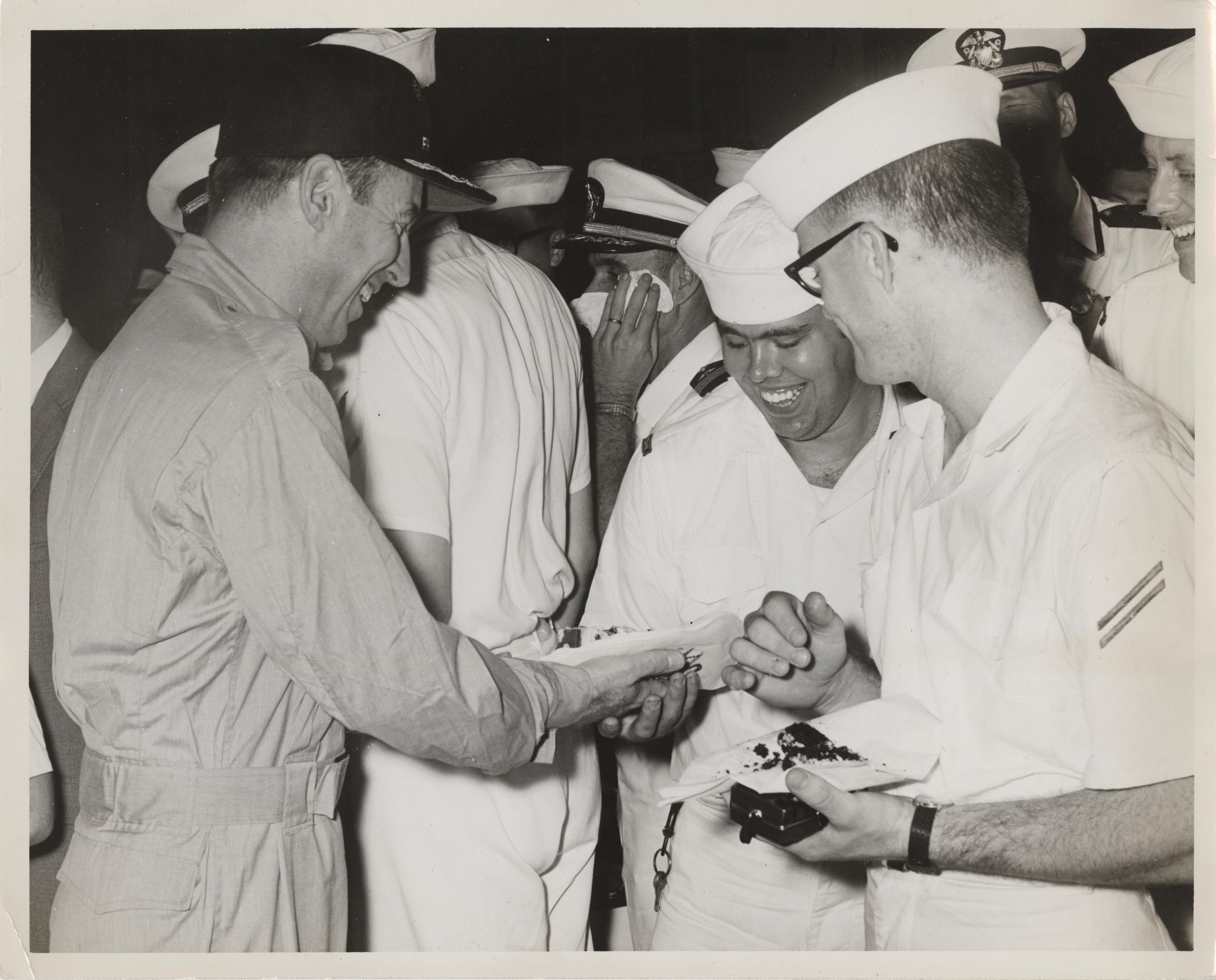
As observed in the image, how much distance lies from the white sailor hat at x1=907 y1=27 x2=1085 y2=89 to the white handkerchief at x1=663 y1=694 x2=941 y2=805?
3.85ft

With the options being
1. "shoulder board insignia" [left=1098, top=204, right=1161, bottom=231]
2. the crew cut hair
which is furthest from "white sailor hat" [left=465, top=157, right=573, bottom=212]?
"shoulder board insignia" [left=1098, top=204, right=1161, bottom=231]

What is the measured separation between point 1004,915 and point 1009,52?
5.18 feet

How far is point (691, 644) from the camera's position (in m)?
2.19

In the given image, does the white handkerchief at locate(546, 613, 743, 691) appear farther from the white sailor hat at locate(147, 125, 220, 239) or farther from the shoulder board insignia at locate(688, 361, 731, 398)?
the white sailor hat at locate(147, 125, 220, 239)

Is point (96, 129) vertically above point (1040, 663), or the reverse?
point (96, 129)

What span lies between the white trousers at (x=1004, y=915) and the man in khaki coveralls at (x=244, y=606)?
69 cm

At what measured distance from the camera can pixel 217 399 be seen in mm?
1840

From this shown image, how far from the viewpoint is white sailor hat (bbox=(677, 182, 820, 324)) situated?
217cm

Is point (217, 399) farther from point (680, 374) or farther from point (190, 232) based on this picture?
point (680, 374)

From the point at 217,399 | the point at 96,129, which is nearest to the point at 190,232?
the point at 96,129

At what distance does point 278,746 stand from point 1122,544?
4.76ft

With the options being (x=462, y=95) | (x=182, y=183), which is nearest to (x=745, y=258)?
(x=462, y=95)

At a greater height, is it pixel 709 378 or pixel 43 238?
pixel 43 238

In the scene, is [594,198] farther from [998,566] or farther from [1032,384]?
[998,566]
